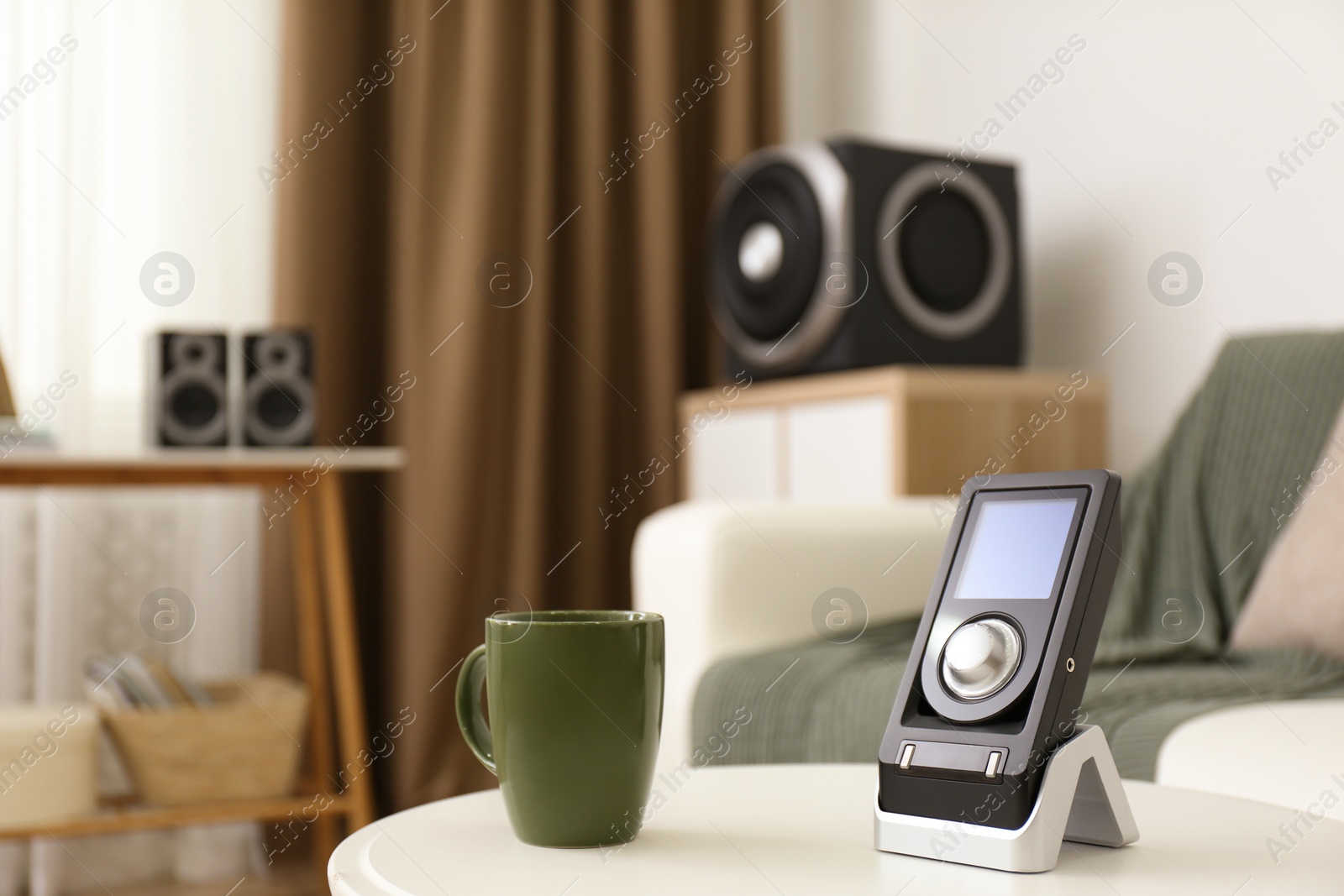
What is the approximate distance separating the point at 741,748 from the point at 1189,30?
1.39 metres

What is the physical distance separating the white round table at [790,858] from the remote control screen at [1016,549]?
0.36 feet

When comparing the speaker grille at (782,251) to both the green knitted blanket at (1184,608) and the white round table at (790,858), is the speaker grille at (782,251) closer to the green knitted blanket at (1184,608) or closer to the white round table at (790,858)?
the green knitted blanket at (1184,608)

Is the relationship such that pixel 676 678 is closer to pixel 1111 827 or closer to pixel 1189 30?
pixel 1111 827

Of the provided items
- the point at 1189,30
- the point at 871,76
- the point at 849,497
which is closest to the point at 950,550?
the point at 849,497

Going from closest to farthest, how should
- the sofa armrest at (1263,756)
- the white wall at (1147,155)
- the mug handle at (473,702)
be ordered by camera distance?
the mug handle at (473,702), the sofa armrest at (1263,756), the white wall at (1147,155)

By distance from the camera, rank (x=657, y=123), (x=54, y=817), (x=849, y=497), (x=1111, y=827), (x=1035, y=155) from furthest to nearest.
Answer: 1. (x=657, y=123)
2. (x=1035, y=155)
3. (x=849, y=497)
4. (x=54, y=817)
5. (x=1111, y=827)

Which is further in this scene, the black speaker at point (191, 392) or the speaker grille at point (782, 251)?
the speaker grille at point (782, 251)

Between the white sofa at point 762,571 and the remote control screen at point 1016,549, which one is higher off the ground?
the remote control screen at point 1016,549

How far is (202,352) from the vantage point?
71.2 inches

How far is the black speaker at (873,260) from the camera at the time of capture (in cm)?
195

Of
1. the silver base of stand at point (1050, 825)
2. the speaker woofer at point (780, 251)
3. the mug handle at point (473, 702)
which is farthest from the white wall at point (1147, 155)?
the mug handle at point (473, 702)

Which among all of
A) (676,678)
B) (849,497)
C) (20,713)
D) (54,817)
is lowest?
(54,817)

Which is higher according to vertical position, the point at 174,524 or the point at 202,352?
the point at 202,352

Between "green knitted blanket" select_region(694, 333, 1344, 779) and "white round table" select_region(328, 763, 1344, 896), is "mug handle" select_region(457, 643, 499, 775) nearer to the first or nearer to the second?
"white round table" select_region(328, 763, 1344, 896)
